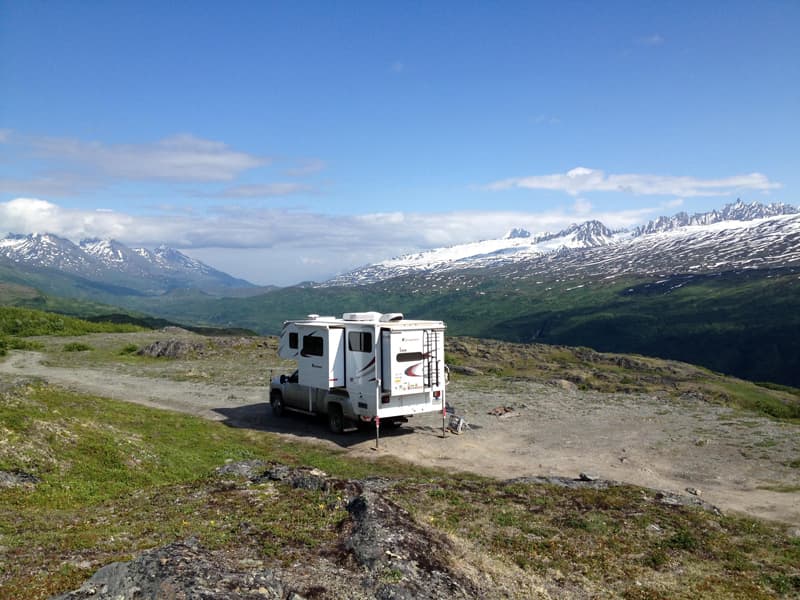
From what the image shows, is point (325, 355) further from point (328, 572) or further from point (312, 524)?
point (328, 572)

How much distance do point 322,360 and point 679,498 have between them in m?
15.6

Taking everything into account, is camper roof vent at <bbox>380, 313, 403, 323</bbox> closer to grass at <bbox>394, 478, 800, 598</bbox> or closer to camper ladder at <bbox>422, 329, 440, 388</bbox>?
camper ladder at <bbox>422, 329, 440, 388</bbox>

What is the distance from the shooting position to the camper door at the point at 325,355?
25.7 metres

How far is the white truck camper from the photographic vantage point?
79.3 ft

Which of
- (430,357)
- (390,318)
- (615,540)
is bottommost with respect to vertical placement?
(615,540)

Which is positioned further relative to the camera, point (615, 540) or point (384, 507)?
point (615, 540)

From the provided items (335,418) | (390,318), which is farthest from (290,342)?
(390,318)

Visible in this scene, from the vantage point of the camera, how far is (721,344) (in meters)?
183

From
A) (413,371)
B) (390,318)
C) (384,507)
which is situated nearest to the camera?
(384,507)

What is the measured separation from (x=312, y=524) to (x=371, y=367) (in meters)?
13.0

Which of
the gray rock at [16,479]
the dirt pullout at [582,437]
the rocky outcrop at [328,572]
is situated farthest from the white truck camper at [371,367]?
the gray rock at [16,479]

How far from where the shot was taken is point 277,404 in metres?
30.2

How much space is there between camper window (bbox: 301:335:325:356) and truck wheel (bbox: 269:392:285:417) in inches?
164

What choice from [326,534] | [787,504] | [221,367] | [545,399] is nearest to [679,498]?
[787,504]
